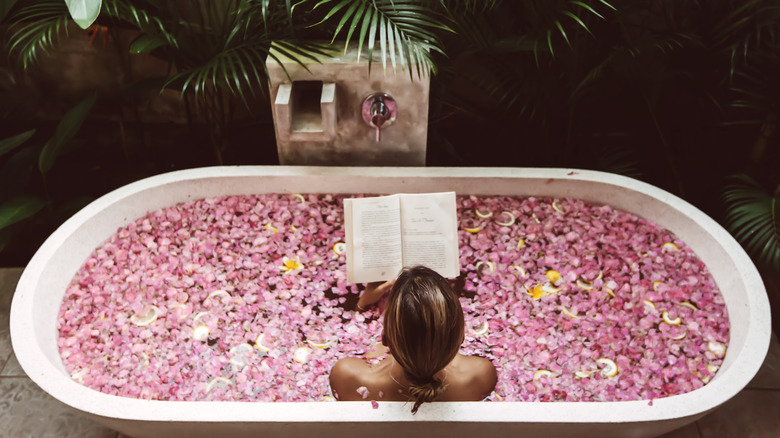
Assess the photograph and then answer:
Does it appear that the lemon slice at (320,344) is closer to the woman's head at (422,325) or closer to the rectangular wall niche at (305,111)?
the woman's head at (422,325)

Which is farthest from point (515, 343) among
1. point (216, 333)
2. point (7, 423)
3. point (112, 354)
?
point (7, 423)

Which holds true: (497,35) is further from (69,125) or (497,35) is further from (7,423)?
(7,423)

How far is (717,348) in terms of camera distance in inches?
76.4

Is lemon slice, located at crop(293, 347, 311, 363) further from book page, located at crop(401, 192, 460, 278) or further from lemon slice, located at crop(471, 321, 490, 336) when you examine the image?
lemon slice, located at crop(471, 321, 490, 336)

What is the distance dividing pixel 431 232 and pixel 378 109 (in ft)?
1.65

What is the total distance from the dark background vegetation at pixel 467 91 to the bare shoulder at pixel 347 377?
0.96 metres

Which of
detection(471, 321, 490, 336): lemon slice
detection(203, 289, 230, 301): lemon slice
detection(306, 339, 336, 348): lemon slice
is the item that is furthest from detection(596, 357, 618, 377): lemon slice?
detection(203, 289, 230, 301): lemon slice

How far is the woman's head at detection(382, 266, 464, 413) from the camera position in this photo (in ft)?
4.55

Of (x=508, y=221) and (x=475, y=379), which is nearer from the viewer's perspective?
(x=475, y=379)

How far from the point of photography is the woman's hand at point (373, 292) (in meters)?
1.96

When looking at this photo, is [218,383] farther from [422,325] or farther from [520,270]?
[520,270]

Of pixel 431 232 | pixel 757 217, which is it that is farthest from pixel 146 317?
pixel 757 217

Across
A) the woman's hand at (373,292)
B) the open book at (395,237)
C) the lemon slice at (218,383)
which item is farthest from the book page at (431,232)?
the lemon slice at (218,383)

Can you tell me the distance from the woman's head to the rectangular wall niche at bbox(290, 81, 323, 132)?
91 centimetres
